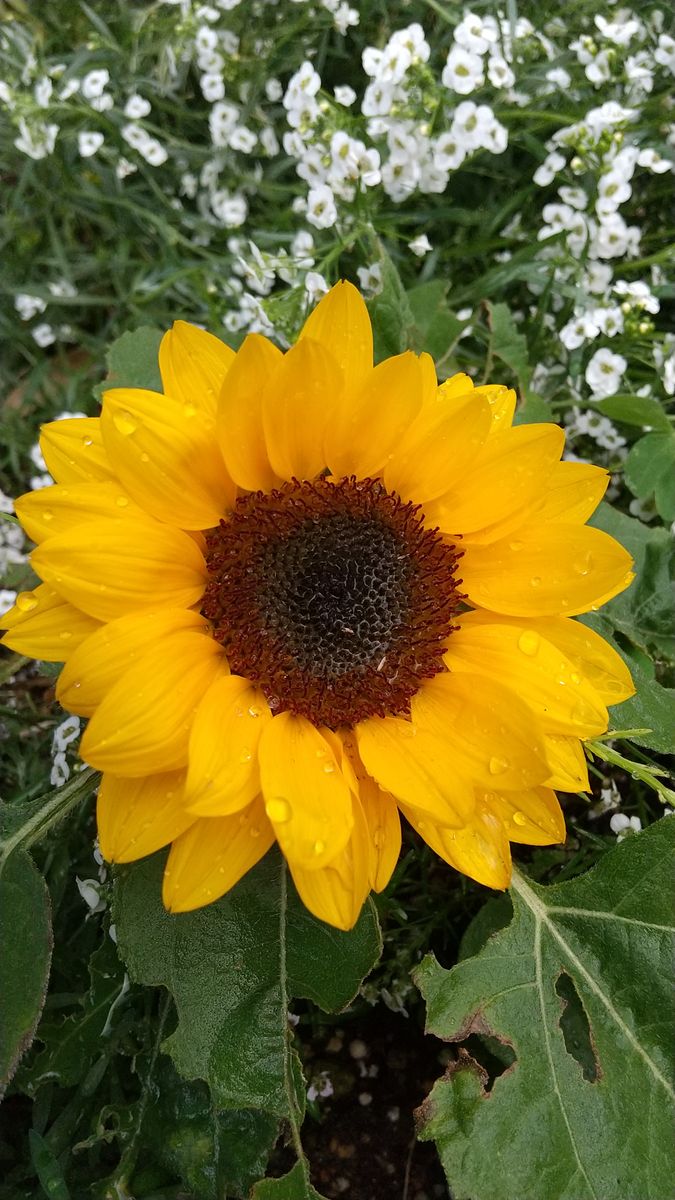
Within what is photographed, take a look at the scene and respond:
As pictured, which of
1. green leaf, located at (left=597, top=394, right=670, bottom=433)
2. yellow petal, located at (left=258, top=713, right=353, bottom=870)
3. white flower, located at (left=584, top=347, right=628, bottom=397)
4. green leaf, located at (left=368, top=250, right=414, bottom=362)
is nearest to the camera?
yellow petal, located at (left=258, top=713, right=353, bottom=870)

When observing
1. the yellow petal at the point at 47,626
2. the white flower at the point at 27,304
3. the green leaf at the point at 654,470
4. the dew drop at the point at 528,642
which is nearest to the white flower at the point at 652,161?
the green leaf at the point at 654,470

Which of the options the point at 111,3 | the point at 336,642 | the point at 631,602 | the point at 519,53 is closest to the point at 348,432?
the point at 336,642

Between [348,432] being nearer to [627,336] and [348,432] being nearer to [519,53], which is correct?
[627,336]

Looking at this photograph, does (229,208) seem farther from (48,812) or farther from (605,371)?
(48,812)

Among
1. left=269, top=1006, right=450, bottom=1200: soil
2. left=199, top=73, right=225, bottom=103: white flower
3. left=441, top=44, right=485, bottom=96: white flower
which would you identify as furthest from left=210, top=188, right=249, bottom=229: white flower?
left=269, top=1006, right=450, bottom=1200: soil

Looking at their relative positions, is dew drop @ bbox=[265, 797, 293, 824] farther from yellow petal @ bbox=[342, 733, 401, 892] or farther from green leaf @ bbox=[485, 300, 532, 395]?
green leaf @ bbox=[485, 300, 532, 395]
